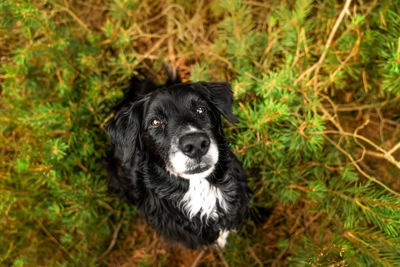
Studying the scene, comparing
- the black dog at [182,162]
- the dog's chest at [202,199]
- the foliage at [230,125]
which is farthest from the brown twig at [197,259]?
the dog's chest at [202,199]

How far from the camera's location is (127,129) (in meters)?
2.10

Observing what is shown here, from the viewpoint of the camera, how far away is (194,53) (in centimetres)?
319

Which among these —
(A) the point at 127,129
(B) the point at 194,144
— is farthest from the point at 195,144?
(A) the point at 127,129

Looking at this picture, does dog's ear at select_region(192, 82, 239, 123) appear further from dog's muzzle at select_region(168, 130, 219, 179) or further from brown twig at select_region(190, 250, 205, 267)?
brown twig at select_region(190, 250, 205, 267)

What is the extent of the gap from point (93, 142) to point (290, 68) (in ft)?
7.54

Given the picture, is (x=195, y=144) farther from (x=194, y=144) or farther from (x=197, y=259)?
(x=197, y=259)

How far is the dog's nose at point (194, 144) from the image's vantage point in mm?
1712

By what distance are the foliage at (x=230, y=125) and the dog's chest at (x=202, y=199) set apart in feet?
1.62

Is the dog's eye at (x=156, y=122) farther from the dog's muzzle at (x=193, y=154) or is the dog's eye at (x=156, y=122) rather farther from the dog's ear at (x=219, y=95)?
the dog's ear at (x=219, y=95)

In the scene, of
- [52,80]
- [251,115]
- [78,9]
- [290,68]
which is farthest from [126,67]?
[290,68]

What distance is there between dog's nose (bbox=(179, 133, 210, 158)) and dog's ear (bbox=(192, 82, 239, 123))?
0.41 metres

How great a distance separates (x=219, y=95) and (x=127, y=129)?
0.85 m

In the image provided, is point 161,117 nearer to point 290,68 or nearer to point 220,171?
point 220,171

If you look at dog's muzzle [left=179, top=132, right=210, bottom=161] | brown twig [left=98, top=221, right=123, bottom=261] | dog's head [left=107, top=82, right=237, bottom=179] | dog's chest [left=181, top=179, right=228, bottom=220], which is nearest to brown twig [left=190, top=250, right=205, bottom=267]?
dog's chest [left=181, top=179, right=228, bottom=220]
